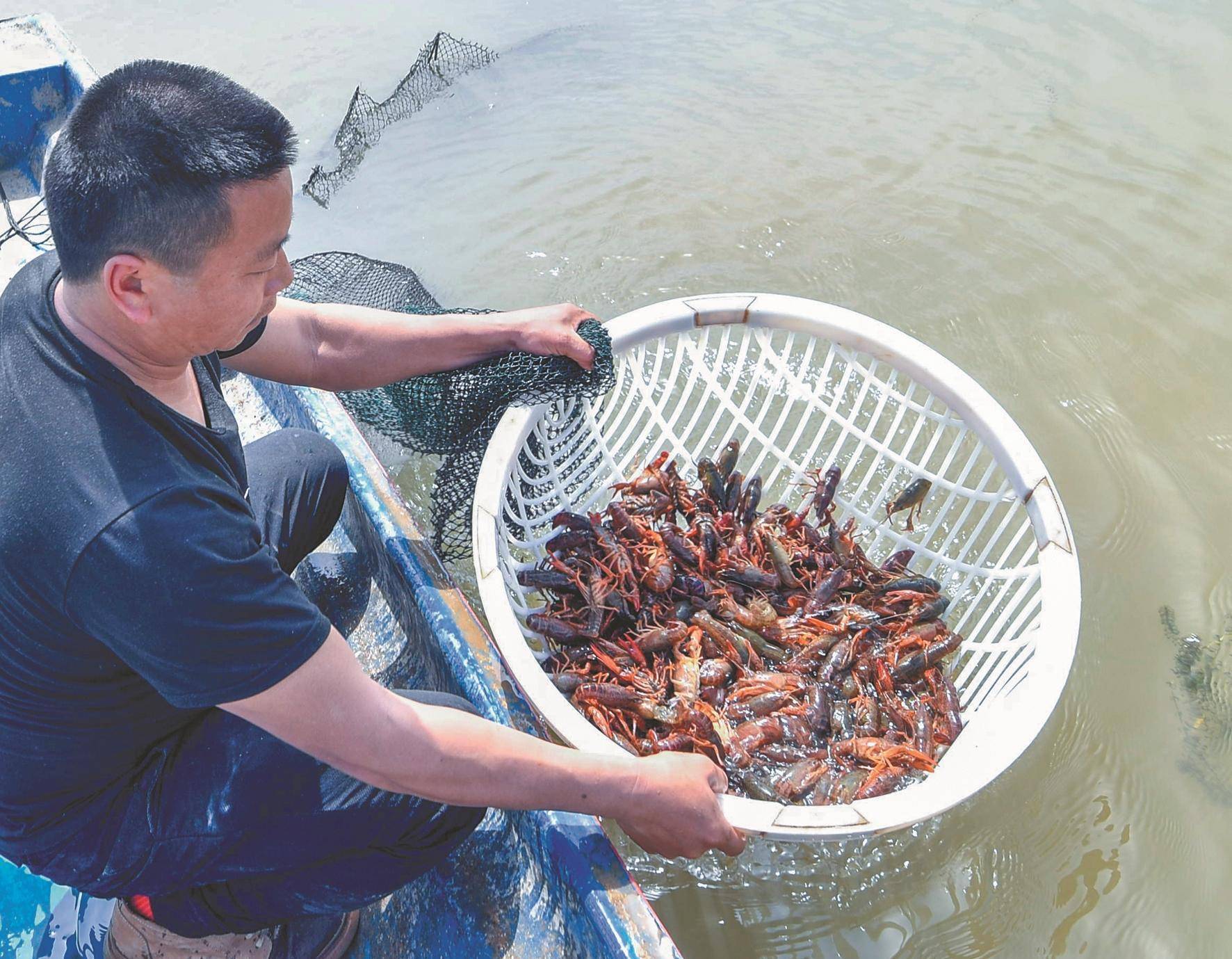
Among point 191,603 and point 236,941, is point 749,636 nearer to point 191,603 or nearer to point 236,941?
point 236,941

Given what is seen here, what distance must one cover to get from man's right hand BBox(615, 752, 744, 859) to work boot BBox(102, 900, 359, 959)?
1.07 meters

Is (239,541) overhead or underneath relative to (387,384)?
overhead

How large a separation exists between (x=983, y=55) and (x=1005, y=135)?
1.20 metres

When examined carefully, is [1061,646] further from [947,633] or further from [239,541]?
[239,541]

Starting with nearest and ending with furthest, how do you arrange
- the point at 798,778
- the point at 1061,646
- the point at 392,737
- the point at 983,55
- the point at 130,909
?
the point at 392,737 < the point at 130,909 < the point at 1061,646 < the point at 798,778 < the point at 983,55

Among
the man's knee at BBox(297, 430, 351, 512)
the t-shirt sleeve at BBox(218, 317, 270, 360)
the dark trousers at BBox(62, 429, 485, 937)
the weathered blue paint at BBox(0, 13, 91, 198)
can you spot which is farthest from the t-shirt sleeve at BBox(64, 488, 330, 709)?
the weathered blue paint at BBox(0, 13, 91, 198)

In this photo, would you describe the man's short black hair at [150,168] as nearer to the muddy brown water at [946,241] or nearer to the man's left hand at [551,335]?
the man's left hand at [551,335]

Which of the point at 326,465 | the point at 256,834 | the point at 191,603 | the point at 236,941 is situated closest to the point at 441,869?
the point at 236,941

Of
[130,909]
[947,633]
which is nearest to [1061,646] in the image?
→ [947,633]

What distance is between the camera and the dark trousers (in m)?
2.14

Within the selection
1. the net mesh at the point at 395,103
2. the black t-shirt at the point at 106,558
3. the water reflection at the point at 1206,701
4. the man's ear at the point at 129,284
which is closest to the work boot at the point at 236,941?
the black t-shirt at the point at 106,558

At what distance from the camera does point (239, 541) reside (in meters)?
1.83

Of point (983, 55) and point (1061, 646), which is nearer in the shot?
point (1061, 646)

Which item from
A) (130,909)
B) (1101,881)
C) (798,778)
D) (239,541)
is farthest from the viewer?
(1101,881)
